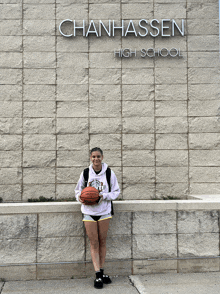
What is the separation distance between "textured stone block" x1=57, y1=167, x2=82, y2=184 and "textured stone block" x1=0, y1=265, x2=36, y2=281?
2813mm

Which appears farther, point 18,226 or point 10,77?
point 10,77

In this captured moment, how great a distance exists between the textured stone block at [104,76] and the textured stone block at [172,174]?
249 centimetres

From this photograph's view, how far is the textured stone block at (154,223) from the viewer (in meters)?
5.48

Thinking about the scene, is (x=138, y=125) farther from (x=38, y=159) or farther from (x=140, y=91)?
(x=38, y=159)

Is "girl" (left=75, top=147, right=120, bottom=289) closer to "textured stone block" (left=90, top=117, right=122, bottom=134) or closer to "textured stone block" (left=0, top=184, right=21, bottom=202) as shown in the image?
"textured stone block" (left=90, top=117, right=122, bottom=134)

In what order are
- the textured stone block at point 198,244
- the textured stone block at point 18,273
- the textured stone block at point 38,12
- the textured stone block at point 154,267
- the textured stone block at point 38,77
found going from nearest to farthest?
the textured stone block at point 18,273, the textured stone block at point 154,267, the textured stone block at point 198,244, the textured stone block at point 38,77, the textured stone block at point 38,12

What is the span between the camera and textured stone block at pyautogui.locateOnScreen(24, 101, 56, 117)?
7.83 metres

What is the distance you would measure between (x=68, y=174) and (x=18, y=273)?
9.82 feet

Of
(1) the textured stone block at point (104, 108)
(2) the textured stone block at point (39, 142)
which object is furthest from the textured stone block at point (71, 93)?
(2) the textured stone block at point (39, 142)

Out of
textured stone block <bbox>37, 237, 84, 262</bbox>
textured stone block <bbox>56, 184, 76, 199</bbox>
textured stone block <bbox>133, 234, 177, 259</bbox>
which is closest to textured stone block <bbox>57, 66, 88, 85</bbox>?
textured stone block <bbox>56, 184, 76, 199</bbox>

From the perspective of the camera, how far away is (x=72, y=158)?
7.83 meters

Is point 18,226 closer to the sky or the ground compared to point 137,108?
closer to the ground

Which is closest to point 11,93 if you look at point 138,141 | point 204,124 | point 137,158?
point 138,141

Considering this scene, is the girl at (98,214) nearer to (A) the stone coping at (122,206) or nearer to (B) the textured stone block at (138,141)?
(A) the stone coping at (122,206)
